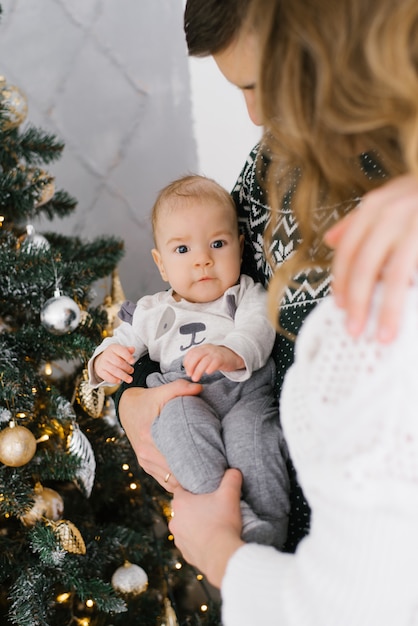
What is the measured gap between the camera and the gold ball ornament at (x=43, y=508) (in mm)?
1522

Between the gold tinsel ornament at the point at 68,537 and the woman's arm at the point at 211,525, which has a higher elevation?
the woman's arm at the point at 211,525

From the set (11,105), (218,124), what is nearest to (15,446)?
(11,105)

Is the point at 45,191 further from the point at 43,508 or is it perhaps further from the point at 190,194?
the point at 43,508

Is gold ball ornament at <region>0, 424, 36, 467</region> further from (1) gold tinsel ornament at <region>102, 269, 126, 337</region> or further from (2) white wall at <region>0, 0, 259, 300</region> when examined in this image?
(2) white wall at <region>0, 0, 259, 300</region>

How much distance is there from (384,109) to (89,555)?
55.7 inches

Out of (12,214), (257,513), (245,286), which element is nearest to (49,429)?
(12,214)

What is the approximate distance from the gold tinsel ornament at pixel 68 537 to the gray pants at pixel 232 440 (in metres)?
0.59

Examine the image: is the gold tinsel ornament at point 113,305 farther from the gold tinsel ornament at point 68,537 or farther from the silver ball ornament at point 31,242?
the gold tinsel ornament at point 68,537

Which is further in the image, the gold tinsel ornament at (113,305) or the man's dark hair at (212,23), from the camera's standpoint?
the gold tinsel ornament at (113,305)

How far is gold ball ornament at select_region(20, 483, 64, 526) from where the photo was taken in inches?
59.9

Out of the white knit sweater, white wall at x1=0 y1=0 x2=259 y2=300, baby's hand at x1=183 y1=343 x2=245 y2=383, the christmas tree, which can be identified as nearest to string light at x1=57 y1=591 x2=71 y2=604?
the christmas tree

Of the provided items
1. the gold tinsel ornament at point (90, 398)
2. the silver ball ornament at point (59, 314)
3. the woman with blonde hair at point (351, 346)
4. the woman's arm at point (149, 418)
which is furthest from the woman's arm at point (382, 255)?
the gold tinsel ornament at point (90, 398)

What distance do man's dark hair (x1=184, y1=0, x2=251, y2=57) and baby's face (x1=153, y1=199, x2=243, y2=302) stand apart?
1.05ft

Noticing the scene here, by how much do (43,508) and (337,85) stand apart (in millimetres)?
1251
